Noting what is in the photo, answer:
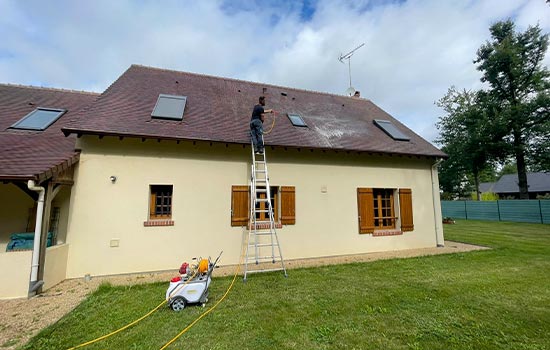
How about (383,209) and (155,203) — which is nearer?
(155,203)

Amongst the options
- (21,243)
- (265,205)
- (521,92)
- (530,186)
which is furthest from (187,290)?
(530,186)

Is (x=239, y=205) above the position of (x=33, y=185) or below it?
below

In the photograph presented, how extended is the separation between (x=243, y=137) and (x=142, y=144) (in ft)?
8.24

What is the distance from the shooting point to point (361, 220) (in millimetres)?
7594

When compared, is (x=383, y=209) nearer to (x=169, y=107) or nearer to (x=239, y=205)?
(x=239, y=205)

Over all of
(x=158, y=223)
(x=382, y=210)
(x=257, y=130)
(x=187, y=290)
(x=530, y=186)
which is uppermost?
(x=257, y=130)

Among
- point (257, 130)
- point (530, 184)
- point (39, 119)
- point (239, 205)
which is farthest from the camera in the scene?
point (530, 184)

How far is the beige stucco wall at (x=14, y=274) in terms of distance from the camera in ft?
14.3

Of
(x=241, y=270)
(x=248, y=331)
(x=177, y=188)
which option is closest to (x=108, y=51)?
(x=177, y=188)

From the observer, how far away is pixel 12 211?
236 inches

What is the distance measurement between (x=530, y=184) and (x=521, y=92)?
19.8m

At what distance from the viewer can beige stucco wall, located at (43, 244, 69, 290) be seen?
4.77m

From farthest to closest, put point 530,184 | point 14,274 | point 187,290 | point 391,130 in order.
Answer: point 530,184
point 391,130
point 14,274
point 187,290

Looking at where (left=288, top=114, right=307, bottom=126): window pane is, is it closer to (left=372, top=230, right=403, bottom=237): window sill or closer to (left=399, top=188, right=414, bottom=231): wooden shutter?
(left=399, top=188, right=414, bottom=231): wooden shutter
